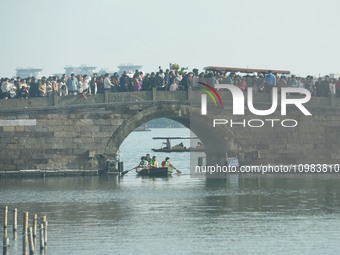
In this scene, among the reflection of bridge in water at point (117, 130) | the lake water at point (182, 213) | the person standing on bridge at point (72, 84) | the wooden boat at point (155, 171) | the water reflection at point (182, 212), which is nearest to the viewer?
the lake water at point (182, 213)

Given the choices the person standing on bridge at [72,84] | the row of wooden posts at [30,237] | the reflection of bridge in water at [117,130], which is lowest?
the row of wooden posts at [30,237]

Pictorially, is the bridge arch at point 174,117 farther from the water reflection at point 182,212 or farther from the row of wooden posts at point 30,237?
the row of wooden posts at point 30,237

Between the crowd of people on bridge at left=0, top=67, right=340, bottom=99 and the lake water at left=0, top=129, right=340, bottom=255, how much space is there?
456 cm

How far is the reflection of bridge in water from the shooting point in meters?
72.8

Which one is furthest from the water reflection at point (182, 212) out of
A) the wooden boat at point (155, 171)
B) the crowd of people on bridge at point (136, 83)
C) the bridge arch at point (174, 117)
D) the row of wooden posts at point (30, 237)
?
the crowd of people on bridge at point (136, 83)

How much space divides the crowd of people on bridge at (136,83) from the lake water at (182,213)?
456cm

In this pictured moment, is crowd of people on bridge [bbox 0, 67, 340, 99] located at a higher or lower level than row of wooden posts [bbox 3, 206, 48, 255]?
higher

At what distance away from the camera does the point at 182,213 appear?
5944cm

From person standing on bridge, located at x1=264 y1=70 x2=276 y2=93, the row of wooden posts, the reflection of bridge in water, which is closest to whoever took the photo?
the row of wooden posts

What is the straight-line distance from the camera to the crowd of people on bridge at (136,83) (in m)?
73.6

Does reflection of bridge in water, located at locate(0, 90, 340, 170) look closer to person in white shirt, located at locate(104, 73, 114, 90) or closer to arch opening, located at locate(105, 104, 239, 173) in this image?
arch opening, located at locate(105, 104, 239, 173)

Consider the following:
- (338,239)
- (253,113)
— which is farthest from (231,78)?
(338,239)

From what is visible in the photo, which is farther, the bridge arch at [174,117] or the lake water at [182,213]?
the bridge arch at [174,117]

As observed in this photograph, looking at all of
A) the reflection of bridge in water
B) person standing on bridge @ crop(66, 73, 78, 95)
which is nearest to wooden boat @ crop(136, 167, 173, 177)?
the reflection of bridge in water
